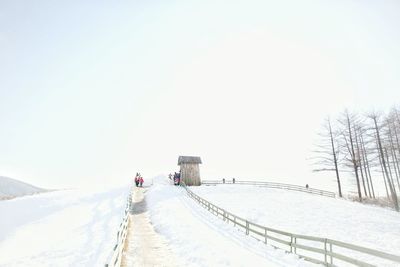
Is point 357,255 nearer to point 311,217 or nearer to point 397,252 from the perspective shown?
point 397,252

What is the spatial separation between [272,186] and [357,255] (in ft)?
93.3

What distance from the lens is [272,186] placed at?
143ft

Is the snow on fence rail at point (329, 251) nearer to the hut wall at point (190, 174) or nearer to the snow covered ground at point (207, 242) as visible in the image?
the snow covered ground at point (207, 242)

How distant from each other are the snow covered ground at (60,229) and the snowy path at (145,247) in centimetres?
127

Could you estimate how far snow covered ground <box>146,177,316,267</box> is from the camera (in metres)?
11.6

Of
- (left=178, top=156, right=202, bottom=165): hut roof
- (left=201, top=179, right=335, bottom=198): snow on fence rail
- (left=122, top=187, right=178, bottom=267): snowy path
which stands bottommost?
(left=122, top=187, right=178, bottom=267): snowy path

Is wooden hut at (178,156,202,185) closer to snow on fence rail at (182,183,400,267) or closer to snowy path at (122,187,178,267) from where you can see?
snow on fence rail at (182,183,400,267)

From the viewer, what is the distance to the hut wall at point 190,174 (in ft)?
141

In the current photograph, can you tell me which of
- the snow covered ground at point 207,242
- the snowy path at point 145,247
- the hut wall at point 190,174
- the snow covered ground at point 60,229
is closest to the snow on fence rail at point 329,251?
the snow covered ground at point 207,242

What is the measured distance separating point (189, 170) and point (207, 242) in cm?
2885

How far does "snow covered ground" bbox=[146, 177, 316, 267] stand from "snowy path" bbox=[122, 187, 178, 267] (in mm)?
454

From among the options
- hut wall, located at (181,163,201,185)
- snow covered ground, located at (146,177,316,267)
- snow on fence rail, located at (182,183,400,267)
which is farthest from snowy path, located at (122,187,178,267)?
hut wall, located at (181,163,201,185)

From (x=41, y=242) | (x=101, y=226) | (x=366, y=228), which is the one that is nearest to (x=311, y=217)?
(x=366, y=228)

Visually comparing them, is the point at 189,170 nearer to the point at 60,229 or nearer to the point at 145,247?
the point at 60,229
